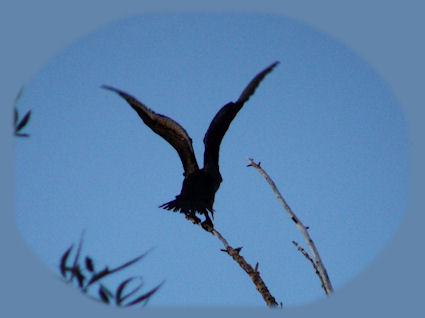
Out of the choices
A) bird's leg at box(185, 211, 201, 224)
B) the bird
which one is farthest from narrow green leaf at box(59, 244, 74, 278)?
bird's leg at box(185, 211, 201, 224)

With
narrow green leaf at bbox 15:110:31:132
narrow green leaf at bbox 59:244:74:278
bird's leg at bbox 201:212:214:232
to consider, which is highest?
narrow green leaf at bbox 15:110:31:132

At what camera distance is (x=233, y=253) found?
2.98 m

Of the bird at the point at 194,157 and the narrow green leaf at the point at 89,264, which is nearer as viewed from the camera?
the narrow green leaf at the point at 89,264

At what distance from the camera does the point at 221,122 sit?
340 centimetres

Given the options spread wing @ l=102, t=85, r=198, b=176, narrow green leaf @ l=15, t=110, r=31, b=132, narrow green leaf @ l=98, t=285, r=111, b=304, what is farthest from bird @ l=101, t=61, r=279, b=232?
narrow green leaf @ l=98, t=285, r=111, b=304

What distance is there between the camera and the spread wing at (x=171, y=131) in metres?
3.34

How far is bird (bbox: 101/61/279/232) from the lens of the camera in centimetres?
335

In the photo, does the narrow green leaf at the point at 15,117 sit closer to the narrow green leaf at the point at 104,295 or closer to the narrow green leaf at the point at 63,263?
the narrow green leaf at the point at 63,263

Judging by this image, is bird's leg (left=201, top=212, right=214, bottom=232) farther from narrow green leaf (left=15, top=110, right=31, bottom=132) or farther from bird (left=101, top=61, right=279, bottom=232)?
narrow green leaf (left=15, top=110, right=31, bottom=132)

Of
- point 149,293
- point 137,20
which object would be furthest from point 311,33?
point 149,293

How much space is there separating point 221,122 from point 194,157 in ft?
0.82

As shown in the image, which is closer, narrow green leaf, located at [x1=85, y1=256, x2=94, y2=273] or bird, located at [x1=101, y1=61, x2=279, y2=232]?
narrow green leaf, located at [x1=85, y1=256, x2=94, y2=273]

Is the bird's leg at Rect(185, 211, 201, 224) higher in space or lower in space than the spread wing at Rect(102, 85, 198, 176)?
lower

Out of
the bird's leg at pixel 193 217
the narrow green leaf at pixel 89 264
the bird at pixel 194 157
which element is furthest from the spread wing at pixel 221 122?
the narrow green leaf at pixel 89 264
